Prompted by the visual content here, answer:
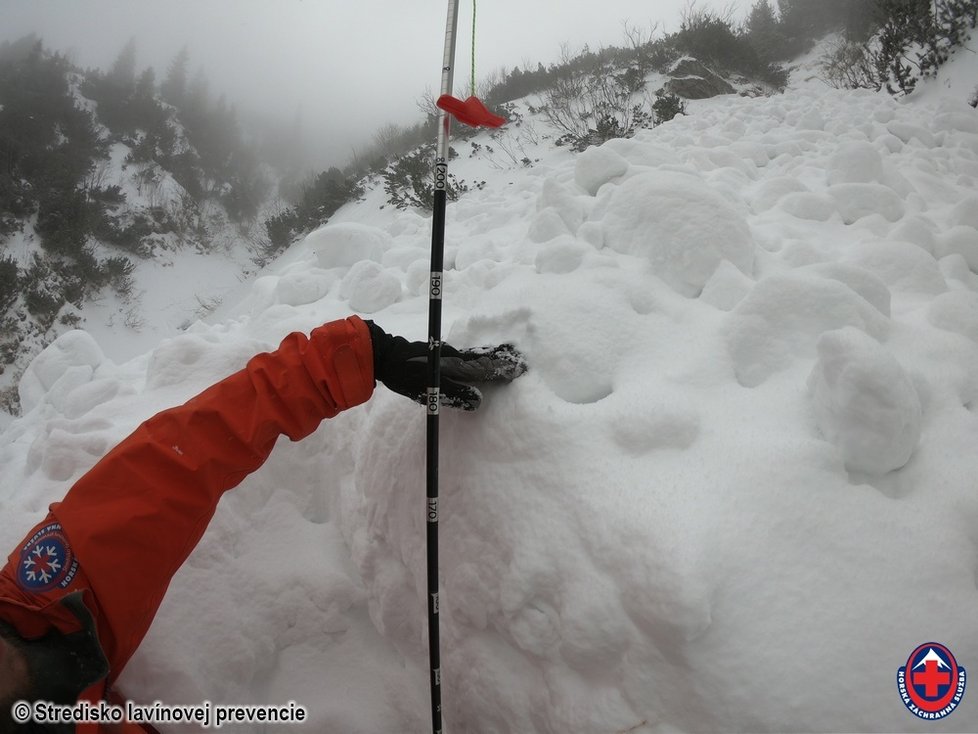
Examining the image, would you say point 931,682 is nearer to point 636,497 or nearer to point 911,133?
point 636,497

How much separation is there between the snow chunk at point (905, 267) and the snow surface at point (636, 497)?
10mm

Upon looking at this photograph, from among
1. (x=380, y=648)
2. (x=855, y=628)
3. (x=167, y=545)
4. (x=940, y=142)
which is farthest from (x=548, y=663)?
(x=940, y=142)

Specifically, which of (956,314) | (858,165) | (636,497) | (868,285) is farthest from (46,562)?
(858,165)

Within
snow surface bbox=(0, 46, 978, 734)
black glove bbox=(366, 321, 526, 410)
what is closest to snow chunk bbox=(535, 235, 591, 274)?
snow surface bbox=(0, 46, 978, 734)

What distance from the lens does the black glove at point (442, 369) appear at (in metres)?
1.35

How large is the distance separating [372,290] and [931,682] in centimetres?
262

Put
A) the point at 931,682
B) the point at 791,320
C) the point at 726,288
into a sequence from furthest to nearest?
the point at 726,288 → the point at 791,320 → the point at 931,682

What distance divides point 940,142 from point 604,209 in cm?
327

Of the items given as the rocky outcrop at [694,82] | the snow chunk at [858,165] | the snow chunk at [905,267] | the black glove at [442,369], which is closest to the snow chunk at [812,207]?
the snow chunk at [858,165]

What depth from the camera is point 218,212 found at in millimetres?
15125

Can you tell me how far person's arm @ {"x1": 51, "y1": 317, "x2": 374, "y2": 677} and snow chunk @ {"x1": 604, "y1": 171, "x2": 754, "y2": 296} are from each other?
1.30 m

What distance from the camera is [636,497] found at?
3.65 feet

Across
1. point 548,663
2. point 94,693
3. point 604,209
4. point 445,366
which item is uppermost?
point 604,209

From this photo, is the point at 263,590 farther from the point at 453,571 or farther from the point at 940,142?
the point at 940,142
